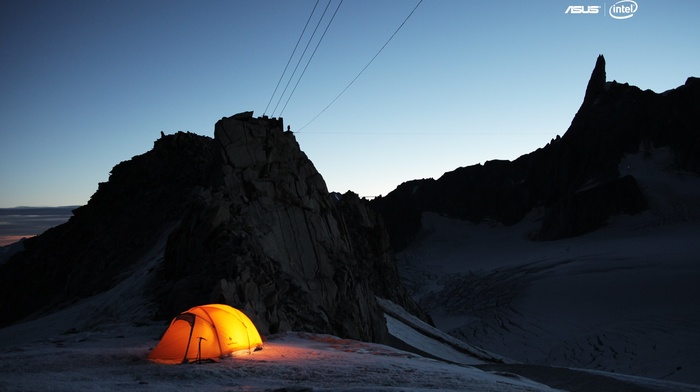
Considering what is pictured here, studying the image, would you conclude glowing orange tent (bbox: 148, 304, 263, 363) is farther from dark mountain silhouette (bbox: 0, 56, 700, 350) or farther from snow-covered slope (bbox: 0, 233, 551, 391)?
dark mountain silhouette (bbox: 0, 56, 700, 350)

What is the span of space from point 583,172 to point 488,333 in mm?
56890

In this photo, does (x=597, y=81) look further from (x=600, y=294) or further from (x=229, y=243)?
(x=229, y=243)

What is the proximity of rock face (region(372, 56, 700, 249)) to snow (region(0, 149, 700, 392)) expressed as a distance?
387 centimetres

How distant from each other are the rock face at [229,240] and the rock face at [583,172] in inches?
2054

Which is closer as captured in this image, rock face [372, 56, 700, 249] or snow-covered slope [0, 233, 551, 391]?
snow-covered slope [0, 233, 551, 391]

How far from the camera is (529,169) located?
103438 mm

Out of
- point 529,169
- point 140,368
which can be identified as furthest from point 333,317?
point 529,169

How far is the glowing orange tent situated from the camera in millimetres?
11898

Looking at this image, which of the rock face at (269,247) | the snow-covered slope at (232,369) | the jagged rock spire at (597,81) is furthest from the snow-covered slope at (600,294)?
the jagged rock spire at (597,81)

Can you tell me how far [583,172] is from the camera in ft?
294

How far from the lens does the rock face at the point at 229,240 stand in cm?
1817

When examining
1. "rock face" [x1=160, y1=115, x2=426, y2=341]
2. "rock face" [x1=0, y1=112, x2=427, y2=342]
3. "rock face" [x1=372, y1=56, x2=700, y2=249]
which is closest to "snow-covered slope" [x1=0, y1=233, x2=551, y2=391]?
"rock face" [x1=160, y1=115, x2=426, y2=341]

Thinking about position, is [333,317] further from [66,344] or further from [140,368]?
[140,368]

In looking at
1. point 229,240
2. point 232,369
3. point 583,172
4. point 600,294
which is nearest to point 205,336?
point 232,369
